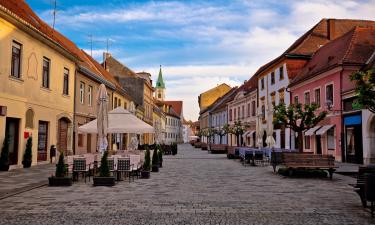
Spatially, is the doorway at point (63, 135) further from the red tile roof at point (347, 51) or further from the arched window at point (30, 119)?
the red tile roof at point (347, 51)

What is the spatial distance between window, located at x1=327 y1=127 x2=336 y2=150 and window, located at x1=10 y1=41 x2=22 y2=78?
19.5 meters

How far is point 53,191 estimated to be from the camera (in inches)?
434

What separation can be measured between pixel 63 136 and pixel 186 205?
16.8m

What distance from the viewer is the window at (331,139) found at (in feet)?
86.4

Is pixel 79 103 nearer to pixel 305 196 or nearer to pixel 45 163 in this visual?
pixel 45 163

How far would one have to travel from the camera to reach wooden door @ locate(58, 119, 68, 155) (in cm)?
2338

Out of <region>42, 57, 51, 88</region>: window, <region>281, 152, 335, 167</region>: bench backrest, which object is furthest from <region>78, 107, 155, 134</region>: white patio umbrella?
<region>281, 152, 335, 167</region>: bench backrest

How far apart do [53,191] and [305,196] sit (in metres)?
6.94

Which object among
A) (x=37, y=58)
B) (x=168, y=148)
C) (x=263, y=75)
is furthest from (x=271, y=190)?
(x=263, y=75)

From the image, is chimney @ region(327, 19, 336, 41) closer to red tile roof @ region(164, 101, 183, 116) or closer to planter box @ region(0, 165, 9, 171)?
planter box @ region(0, 165, 9, 171)

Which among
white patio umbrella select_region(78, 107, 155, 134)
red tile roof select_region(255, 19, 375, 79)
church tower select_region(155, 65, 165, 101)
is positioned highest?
church tower select_region(155, 65, 165, 101)

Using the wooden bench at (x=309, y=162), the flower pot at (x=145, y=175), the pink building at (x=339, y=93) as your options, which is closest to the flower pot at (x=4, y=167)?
the flower pot at (x=145, y=175)

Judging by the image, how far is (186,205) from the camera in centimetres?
891

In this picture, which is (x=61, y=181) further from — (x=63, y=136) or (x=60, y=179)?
(x=63, y=136)
